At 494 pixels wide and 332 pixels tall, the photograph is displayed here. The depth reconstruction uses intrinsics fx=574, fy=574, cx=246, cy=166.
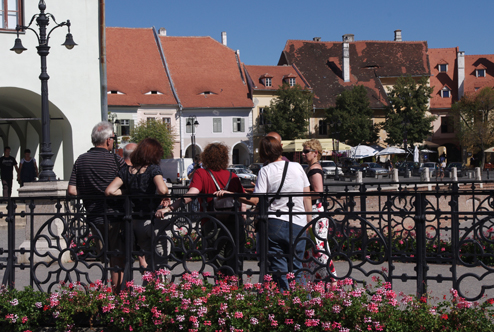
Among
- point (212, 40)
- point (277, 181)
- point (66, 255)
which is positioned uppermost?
point (212, 40)

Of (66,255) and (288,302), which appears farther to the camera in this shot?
(66,255)

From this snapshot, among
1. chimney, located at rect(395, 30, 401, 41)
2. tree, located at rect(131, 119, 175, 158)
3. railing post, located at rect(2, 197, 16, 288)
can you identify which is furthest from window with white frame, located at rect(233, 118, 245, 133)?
railing post, located at rect(2, 197, 16, 288)

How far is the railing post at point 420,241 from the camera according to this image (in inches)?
189

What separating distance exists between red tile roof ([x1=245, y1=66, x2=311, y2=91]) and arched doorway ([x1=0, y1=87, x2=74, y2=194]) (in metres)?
38.5

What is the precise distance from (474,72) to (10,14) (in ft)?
208

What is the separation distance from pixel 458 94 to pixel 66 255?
64806mm

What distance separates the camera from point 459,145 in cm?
6394

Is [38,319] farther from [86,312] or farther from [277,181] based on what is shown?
[277,181]

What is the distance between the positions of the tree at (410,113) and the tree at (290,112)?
8.78 m

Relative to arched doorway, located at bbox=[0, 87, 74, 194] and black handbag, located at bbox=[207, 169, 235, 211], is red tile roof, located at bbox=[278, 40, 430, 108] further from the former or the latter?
black handbag, located at bbox=[207, 169, 235, 211]

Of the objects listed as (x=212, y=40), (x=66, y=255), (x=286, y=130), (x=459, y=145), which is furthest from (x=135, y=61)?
(x=66, y=255)

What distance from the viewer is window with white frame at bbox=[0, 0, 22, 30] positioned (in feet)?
47.9

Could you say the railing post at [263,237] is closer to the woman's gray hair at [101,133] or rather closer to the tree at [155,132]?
the woman's gray hair at [101,133]

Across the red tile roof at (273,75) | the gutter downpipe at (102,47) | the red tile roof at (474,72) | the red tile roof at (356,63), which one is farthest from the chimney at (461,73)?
the gutter downpipe at (102,47)
